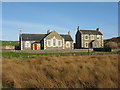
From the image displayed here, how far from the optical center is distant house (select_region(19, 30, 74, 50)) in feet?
117

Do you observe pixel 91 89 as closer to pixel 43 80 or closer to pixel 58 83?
pixel 58 83

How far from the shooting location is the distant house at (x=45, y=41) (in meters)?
35.7

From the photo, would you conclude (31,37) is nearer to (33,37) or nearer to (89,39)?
(33,37)

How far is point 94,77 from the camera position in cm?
490

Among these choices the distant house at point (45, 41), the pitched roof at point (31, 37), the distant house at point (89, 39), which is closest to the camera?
the distant house at point (45, 41)

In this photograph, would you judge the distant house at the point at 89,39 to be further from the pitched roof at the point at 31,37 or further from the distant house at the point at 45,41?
the pitched roof at the point at 31,37

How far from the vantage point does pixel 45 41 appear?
116 feet

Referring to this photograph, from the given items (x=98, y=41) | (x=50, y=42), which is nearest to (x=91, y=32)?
(x=98, y=41)

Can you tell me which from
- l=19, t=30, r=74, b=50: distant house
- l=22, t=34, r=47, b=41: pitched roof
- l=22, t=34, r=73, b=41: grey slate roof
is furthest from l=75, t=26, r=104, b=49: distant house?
l=22, t=34, r=47, b=41: pitched roof

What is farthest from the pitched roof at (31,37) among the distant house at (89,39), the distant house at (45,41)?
the distant house at (89,39)

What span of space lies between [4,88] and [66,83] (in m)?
2.51

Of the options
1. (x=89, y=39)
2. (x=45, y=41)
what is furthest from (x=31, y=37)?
(x=89, y=39)

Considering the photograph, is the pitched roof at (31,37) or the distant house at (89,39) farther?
the distant house at (89,39)

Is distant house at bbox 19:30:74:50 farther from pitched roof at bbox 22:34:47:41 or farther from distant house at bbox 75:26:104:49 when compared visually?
distant house at bbox 75:26:104:49
